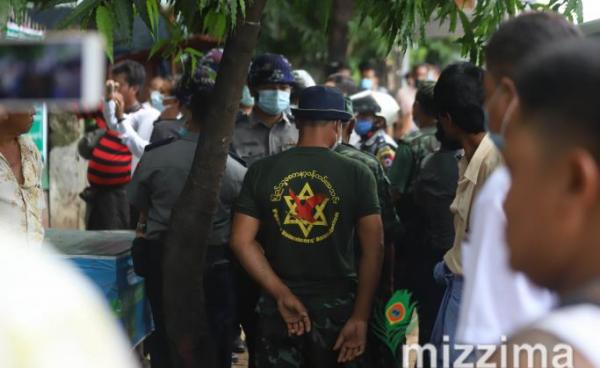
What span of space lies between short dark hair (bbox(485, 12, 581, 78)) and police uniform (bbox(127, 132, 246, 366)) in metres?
2.57

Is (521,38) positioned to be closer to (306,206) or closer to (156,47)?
(156,47)

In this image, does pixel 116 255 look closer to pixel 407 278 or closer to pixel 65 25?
pixel 407 278

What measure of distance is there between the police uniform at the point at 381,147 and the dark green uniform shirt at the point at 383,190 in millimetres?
2194

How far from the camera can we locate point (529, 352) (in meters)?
1.85

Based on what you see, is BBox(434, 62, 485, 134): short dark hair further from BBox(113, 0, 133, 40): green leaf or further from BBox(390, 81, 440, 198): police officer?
BBox(390, 81, 440, 198): police officer

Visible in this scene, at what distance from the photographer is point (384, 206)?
550 cm

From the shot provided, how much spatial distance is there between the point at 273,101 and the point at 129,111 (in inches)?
83.0

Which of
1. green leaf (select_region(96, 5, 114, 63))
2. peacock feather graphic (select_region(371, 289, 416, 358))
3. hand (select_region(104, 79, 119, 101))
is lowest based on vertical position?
peacock feather graphic (select_region(371, 289, 416, 358))

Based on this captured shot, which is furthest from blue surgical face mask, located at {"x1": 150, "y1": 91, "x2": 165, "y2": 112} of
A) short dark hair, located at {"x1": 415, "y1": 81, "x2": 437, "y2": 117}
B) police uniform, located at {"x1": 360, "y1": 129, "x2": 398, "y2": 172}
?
short dark hair, located at {"x1": 415, "y1": 81, "x2": 437, "y2": 117}

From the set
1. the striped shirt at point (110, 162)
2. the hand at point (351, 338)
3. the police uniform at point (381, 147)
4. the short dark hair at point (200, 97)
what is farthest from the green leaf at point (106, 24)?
the striped shirt at point (110, 162)

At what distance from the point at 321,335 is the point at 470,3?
171 centimetres

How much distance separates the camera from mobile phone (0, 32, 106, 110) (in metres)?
1.50

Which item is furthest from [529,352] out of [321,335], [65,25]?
[321,335]

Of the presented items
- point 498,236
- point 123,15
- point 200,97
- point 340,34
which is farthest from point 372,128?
point 340,34
